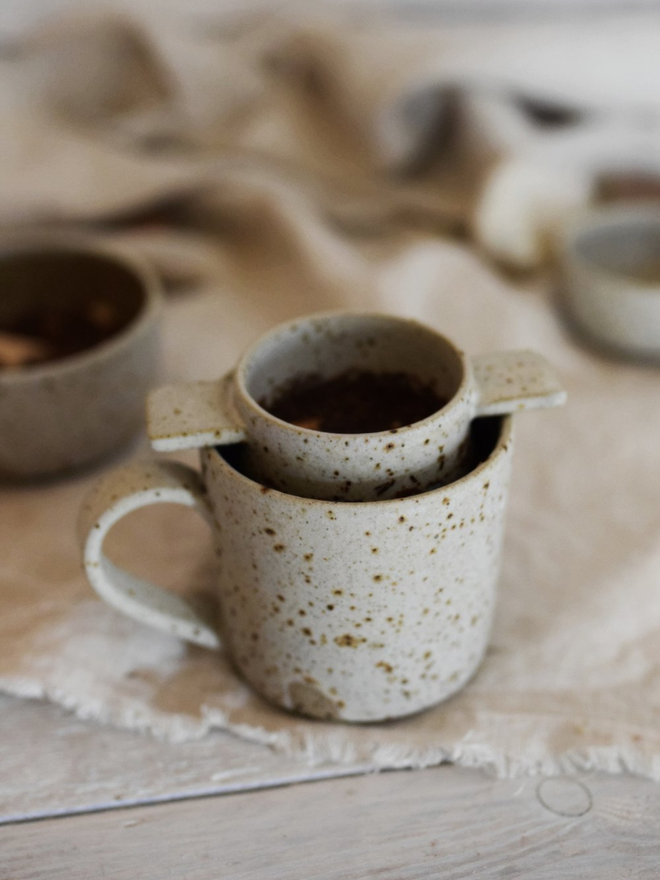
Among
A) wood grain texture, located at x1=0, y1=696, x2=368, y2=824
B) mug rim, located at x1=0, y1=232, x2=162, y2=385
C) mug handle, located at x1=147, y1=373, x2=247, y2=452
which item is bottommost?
wood grain texture, located at x1=0, y1=696, x2=368, y2=824

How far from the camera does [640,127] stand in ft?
2.72

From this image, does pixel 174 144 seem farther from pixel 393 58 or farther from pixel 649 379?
pixel 649 379

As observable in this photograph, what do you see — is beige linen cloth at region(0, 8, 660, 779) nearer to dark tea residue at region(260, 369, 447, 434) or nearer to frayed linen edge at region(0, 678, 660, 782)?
frayed linen edge at region(0, 678, 660, 782)

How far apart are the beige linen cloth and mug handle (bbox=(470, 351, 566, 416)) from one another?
0.52 ft

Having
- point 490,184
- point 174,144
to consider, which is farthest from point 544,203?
point 174,144

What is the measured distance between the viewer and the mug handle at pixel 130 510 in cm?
41

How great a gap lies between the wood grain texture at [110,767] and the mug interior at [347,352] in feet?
0.61

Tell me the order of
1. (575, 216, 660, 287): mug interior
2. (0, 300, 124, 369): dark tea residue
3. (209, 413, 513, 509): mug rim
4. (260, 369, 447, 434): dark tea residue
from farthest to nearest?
(575, 216, 660, 287): mug interior → (0, 300, 124, 369): dark tea residue → (260, 369, 447, 434): dark tea residue → (209, 413, 513, 509): mug rim

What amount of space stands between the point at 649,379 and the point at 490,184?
0.23 m

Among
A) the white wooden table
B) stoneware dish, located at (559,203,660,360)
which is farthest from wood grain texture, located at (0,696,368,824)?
stoneware dish, located at (559,203,660,360)

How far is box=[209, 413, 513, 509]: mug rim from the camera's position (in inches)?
14.3

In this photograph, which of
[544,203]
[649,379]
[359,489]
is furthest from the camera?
[544,203]

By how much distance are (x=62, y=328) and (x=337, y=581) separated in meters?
0.39

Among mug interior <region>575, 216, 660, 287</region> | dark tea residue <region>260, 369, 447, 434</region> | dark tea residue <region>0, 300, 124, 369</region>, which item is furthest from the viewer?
mug interior <region>575, 216, 660, 287</region>
